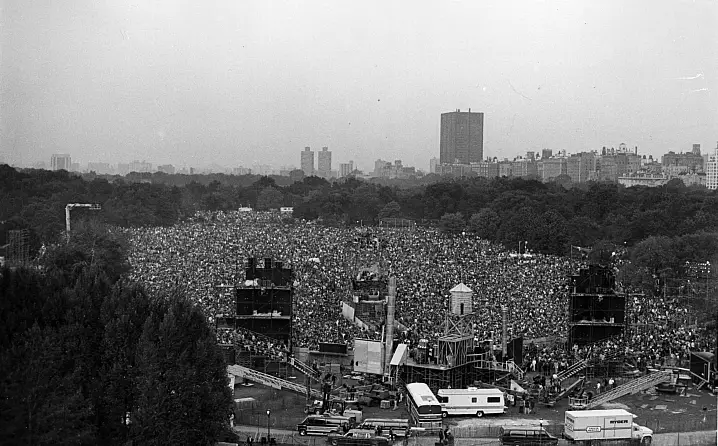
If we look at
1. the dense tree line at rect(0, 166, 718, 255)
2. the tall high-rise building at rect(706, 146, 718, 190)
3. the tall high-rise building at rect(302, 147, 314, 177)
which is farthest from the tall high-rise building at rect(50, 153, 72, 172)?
the tall high-rise building at rect(706, 146, 718, 190)

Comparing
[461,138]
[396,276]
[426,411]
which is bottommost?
[426,411]

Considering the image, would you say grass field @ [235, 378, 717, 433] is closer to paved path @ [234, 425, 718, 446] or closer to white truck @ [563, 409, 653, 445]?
paved path @ [234, 425, 718, 446]

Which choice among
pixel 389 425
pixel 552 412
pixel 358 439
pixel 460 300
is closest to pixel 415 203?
pixel 460 300

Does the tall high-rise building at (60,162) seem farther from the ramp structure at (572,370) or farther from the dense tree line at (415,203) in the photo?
the ramp structure at (572,370)

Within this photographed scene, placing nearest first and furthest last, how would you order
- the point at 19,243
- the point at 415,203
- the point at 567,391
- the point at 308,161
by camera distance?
the point at 567,391 < the point at 19,243 < the point at 308,161 < the point at 415,203

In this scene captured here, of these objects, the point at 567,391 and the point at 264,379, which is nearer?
the point at 567,391

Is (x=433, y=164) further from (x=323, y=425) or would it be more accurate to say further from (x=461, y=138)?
(x=323, y=425)

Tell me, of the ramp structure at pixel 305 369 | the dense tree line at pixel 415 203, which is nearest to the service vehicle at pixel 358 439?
the ramp structure at pixel 305 369
